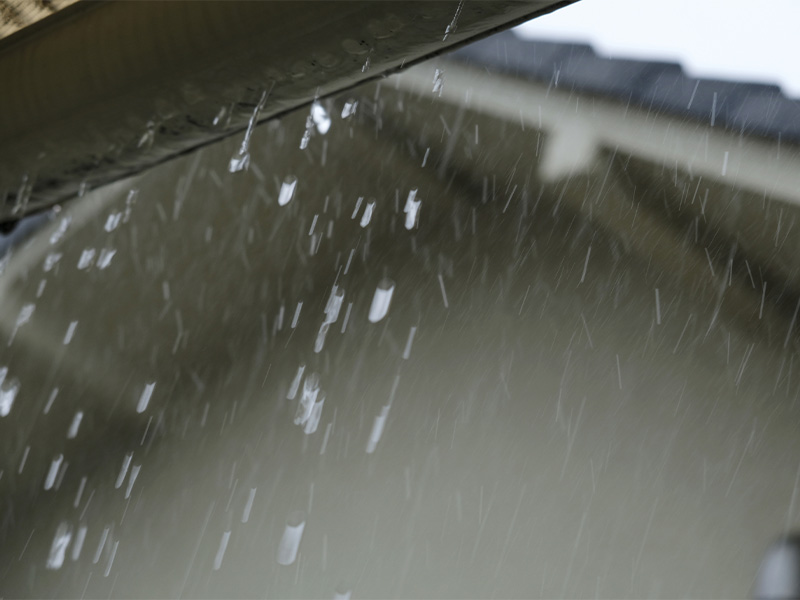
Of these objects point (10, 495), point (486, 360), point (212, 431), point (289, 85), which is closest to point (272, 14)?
point (289, 85)

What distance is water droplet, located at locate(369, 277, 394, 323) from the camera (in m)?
5.51

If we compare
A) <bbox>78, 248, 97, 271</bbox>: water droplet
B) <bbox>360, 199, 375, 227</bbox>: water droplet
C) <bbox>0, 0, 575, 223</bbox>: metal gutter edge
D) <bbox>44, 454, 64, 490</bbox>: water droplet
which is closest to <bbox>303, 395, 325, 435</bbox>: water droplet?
<bbox>360, 199, 375, 227</bbox>: water droplet

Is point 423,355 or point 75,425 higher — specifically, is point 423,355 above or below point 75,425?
above

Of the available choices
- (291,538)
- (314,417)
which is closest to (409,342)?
(314,417)

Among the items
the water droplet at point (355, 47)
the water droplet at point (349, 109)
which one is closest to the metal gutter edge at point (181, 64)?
the water droplet at point (355, 47)

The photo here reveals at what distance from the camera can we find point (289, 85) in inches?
44.1

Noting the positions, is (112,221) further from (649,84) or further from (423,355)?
(649,84)

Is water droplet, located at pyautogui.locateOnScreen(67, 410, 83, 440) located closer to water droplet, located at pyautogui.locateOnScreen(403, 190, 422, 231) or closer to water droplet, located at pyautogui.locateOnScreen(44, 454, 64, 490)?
water droplet, located at pyautogui.locateOnScreen(44, 454, 64, 490)

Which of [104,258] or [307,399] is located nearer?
[104,258]

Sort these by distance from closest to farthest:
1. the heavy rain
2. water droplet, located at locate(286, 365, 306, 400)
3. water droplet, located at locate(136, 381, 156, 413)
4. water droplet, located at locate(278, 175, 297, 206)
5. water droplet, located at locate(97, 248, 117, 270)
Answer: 1. the heavy rain
2. water droplet, located at locate(97, 248, 117, 270)
3. water droplet, located at locate(278, 175, 297, 206)
4. water droplet, located at locate(286, 365, 306, 400)
5. water droplet, located at locate(136, 381, 156, 413)

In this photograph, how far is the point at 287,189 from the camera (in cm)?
496

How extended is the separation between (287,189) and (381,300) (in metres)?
1.00

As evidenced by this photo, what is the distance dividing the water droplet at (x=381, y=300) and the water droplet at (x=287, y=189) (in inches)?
36.1

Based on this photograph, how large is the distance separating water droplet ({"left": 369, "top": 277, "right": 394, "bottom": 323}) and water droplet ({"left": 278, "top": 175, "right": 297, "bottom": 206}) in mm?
916
